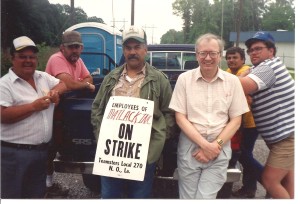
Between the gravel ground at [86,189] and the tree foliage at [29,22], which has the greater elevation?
the tree foliage at [29,22]

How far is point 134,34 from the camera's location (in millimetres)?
2615

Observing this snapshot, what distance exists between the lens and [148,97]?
260cm

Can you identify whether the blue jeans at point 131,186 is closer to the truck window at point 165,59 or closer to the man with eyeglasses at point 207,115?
the man with eyeglasses at point 207,115

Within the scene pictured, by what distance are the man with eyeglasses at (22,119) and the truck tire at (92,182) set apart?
1.04m

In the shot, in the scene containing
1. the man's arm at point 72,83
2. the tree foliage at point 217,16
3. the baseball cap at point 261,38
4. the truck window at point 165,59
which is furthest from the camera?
the tree foliage at point 217,16

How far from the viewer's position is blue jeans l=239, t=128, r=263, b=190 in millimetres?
3611

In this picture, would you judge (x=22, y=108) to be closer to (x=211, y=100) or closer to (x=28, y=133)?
(x=28, y=133)

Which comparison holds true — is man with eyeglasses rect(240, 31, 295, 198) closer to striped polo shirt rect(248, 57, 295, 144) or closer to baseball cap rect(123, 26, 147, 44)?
striped polo shirt rect(248, 57, 295, 144)

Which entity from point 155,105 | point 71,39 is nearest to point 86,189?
point 71,39

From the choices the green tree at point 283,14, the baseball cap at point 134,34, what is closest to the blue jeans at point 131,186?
the baseball cap at point 134,34

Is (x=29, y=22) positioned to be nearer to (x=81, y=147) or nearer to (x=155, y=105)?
(x=81, y=147)

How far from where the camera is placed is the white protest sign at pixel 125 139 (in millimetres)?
2529

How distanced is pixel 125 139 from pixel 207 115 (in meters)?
0.63

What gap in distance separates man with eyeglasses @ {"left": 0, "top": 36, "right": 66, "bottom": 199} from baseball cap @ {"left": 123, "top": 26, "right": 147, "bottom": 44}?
0.73 meters
